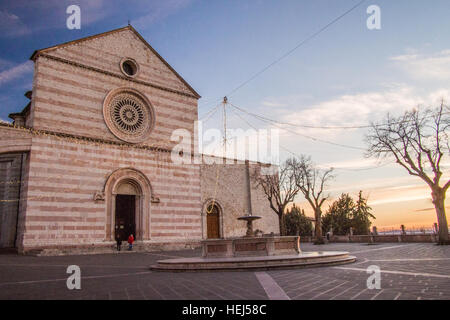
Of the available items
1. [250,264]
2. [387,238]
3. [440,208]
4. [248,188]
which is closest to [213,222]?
[248,188]

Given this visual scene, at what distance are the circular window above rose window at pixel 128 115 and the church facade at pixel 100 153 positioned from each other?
0.07m

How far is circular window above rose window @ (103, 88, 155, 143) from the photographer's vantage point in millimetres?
21094

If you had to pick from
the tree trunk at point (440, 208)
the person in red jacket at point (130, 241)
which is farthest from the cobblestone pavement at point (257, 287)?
the tree trunk at point (440, 208)

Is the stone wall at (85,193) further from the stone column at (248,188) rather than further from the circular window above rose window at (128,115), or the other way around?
the stone column at (248,188)

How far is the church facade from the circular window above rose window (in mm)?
71

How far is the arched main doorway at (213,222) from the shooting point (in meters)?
28.6

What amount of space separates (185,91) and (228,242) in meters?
16.1

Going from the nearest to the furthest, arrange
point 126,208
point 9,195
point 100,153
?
point 100,153 → point 9,195 → point 126,208

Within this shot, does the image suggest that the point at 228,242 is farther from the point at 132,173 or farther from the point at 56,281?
the point at 132,173

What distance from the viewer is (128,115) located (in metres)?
22.0

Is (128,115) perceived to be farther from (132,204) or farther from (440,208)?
(440,208)

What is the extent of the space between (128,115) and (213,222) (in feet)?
41.8

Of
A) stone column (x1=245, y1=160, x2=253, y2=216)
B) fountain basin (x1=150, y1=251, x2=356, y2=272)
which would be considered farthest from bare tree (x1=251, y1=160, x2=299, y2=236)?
fountain basin (x1=150, y1=251, x2=356, y2=272)
